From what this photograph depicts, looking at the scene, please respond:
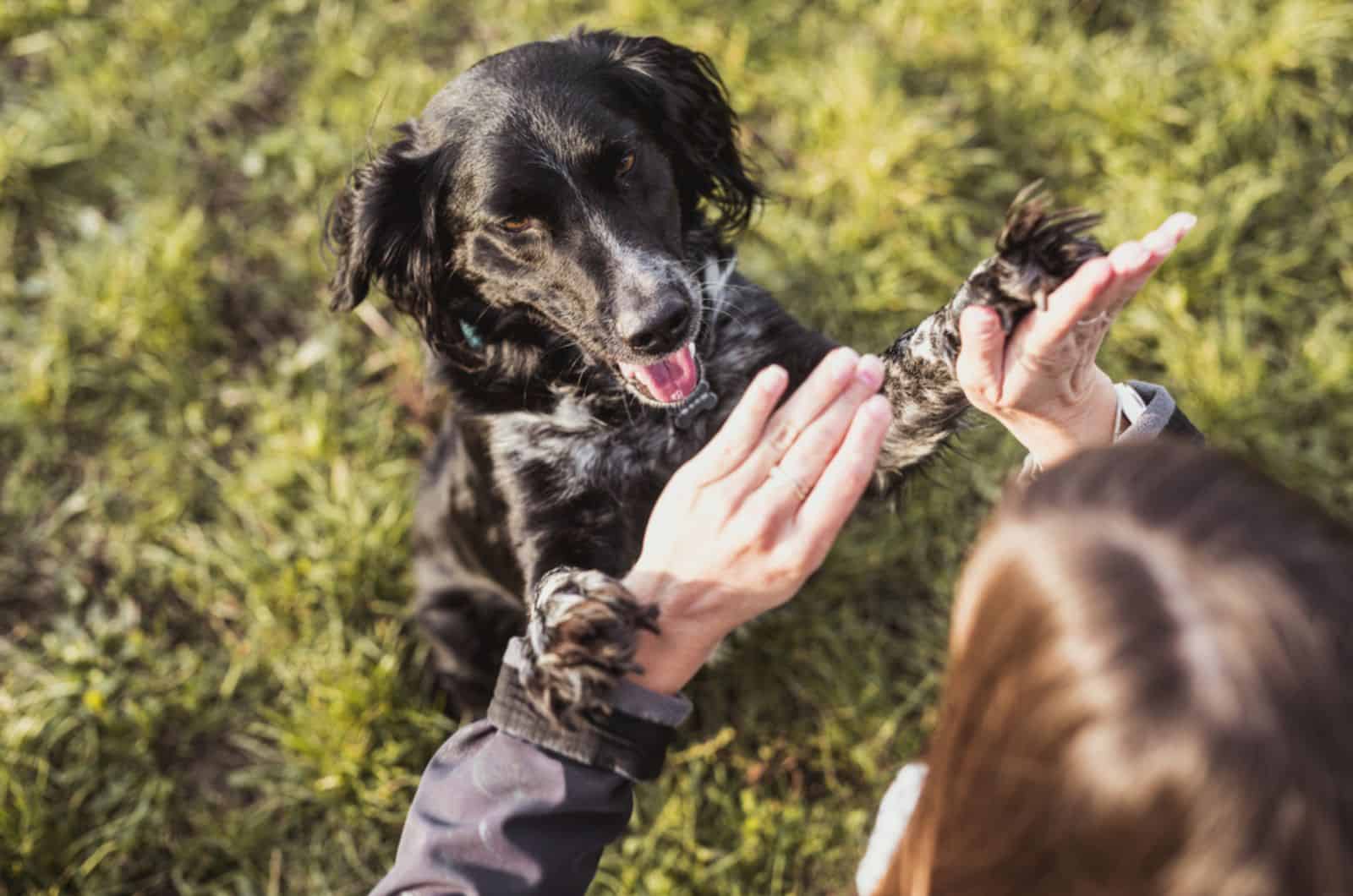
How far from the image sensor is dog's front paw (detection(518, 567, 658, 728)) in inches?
70.2

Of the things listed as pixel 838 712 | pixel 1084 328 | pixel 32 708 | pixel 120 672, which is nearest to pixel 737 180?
pixel 1084 328

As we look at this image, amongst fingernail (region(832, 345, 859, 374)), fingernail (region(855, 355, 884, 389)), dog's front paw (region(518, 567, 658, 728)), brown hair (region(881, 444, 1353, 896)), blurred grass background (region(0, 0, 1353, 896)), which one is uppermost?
brown hair (region(881, 444, 1353, 896))

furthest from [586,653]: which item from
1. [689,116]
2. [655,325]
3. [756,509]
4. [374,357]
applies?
[374,357]

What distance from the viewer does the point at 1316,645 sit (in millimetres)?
1027

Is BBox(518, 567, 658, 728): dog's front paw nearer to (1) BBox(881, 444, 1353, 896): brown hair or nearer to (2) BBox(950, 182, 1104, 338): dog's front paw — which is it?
(1) BBox(881, 444, 1353, 896): brown hair

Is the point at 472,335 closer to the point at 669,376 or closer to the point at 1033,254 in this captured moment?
the point at 669,376

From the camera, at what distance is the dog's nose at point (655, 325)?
2465 millimetres

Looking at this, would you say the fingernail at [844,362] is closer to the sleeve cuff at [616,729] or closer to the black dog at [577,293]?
the black dog at [577,293]

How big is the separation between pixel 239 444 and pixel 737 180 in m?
2.23

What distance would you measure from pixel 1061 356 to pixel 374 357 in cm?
284

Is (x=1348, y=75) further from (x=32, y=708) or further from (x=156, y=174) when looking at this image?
(x=32, y=708)

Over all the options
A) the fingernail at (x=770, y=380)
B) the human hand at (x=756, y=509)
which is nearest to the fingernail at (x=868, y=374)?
the human hand at (x=756, y=509)

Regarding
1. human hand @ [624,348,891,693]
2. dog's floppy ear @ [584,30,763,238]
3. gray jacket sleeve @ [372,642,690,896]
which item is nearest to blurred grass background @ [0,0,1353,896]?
dog's floppy ear @ [584,30,763,238]

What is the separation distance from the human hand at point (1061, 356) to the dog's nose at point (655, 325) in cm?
79
